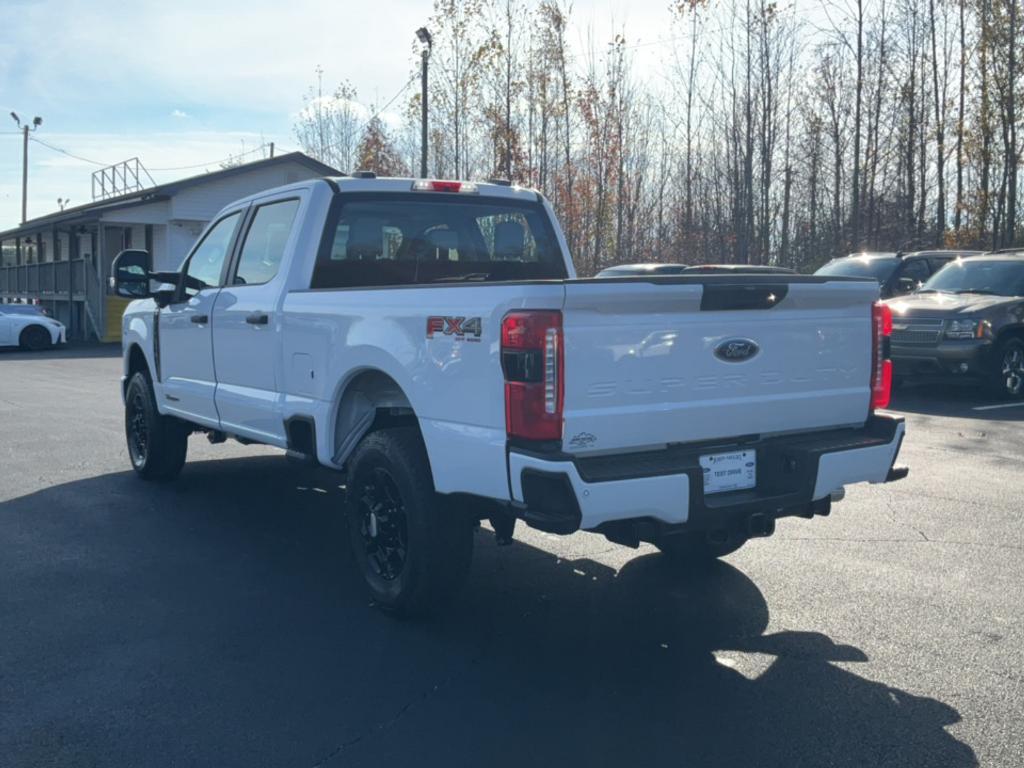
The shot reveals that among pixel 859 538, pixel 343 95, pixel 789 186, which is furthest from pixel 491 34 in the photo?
pixel 859 538

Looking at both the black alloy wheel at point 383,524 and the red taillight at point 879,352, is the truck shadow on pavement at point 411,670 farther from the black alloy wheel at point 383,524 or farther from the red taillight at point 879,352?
the red taillight at point 879,352

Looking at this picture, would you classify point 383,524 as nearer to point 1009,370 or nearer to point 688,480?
point 688,480

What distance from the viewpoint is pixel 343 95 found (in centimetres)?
4331

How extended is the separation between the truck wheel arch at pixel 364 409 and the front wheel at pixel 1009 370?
9974 millimetres

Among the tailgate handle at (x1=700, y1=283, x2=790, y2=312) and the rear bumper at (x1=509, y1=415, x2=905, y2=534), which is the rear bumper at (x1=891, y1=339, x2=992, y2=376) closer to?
the rear bumper at (x1=509, y1=415, x2=905, y2=534)

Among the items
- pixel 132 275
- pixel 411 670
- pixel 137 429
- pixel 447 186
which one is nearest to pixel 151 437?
pixel 137 429

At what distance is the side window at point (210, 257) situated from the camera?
280 inches

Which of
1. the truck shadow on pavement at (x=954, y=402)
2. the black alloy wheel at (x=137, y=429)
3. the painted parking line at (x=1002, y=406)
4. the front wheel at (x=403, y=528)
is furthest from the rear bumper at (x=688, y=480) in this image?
the painted parking line at (x=1002, y=406)

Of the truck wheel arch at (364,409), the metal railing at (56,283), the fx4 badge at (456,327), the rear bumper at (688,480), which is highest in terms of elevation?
the metal railing at (56,283)

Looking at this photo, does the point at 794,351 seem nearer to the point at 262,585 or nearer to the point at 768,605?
the point at 768,605

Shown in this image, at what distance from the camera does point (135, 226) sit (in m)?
35.3

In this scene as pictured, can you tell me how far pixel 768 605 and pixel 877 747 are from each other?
1567 mm

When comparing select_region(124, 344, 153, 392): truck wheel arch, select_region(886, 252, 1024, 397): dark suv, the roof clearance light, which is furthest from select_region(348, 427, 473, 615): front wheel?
select_region(886, 252, 1024, 397): dark suv

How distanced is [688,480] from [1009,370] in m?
10.4
